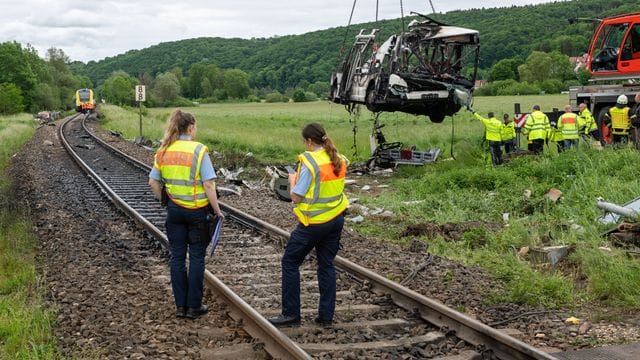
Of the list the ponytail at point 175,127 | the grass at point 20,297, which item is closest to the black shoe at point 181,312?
the grass at point 20,297

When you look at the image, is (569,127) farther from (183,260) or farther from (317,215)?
(183,260)

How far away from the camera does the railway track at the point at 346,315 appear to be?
18.8ft

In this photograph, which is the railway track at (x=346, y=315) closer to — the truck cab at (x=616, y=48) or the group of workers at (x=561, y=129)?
the group of workers at (x=561, y=129)

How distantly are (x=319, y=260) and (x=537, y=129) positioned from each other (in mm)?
13464

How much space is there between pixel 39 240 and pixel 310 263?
4652 mm

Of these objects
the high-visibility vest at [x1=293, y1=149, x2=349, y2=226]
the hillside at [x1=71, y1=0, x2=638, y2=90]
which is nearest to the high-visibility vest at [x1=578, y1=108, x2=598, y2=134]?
the hillside at [x1=71, y1=0, x2=638, y2=90]

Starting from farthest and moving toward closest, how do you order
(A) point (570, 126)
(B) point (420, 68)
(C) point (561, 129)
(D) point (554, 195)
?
(C) point (561, 129), (A) point (570, 126), (B) point (420, 68), (D) point (554, 195)

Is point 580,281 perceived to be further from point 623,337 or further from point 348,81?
point 348,81

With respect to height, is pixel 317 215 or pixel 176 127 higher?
pixel 176 127

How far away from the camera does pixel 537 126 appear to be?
18.5 meters

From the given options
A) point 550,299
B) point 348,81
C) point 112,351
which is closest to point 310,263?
point 550,299

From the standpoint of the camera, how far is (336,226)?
21.0 feet

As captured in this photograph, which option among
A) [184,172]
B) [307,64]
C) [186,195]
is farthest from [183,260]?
[307,64]

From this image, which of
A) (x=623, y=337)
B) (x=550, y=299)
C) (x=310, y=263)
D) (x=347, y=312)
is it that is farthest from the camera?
(x=310, y=263)
